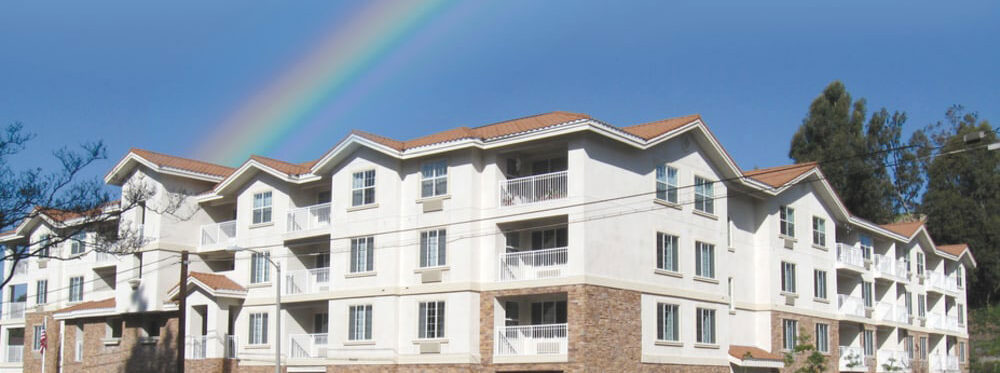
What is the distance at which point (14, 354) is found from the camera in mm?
61156

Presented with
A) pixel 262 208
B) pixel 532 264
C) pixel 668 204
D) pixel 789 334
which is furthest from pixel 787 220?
pixel 262 208

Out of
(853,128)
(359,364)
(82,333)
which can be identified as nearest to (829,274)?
(359,364)

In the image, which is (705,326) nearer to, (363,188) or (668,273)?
(668,273)

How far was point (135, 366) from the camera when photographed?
159 feet

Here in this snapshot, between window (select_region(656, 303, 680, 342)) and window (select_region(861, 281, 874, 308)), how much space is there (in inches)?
714

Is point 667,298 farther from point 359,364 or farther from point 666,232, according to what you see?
point 359,364

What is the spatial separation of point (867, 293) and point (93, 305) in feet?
124

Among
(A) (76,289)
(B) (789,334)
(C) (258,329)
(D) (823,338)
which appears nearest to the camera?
(C) (258,329)

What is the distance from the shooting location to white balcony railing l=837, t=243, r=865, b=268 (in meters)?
50.7

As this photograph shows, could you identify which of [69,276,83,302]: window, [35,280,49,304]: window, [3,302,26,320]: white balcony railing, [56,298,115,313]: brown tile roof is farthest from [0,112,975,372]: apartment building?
[3,302,26,320]: white balcony railing

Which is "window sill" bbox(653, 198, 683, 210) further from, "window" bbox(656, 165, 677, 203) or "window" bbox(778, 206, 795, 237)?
"window" bbox(778, 206, 795, 237)

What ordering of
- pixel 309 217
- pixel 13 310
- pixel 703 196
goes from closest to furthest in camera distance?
1. pixel 703 196
2. pixel 309 217
3. pixel 13 310

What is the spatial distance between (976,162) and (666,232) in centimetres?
4381

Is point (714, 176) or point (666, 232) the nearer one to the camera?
point (666, 232)
